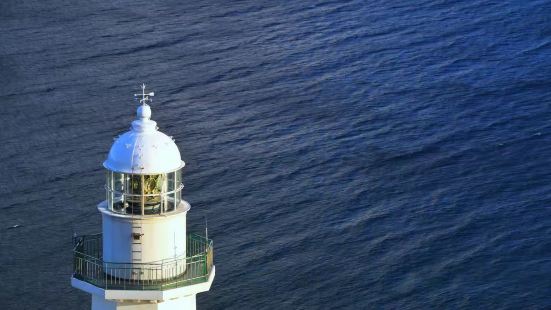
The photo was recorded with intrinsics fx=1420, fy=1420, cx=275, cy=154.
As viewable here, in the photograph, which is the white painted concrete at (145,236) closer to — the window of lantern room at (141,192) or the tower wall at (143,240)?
the tower wall at (143,240)

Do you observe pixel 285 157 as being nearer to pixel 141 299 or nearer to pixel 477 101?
pixel 477 101

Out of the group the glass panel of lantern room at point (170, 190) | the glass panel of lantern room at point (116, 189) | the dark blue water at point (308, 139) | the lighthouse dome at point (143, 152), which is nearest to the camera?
the lighthouse dome at point (143, 152)

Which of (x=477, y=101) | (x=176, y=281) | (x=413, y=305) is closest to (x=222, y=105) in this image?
(x=477, y=101)

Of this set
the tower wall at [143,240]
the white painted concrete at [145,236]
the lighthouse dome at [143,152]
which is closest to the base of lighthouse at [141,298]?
the tower wall at [143,240]

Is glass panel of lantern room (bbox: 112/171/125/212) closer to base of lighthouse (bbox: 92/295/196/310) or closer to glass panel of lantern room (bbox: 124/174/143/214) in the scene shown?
glass panel of lantern room (bbox: 124/174/143/214)

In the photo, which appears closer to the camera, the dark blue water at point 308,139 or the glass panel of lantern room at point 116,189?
the glass panel of lantern room at point 116,189

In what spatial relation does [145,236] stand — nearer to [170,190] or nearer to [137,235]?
[137,235]
